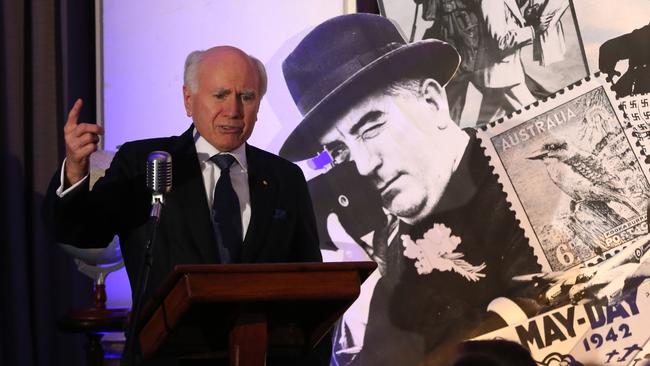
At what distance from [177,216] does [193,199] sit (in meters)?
0.06

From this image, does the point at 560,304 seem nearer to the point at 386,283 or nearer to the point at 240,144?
the point at 386,283

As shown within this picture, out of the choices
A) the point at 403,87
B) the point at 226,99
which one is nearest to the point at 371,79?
the point at 403,87

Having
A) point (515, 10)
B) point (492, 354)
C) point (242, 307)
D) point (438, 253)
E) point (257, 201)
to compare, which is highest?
point (515, 10)

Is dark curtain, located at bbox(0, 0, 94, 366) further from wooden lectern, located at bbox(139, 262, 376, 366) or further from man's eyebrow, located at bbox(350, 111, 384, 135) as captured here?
wooden lectern, located at bbox(139, 262, 376, 366)

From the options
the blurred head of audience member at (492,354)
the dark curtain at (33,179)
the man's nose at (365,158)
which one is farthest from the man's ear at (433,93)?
the dark curtain at (33,179)

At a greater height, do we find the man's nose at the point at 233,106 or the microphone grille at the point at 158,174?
the man's nose at the point at 233,106

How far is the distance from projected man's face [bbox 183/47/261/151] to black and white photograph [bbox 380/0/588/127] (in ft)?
4.23

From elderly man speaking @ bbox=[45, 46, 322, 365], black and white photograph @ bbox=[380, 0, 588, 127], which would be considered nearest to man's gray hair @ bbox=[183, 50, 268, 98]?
elderly man speaking @ bbox=[45, 46, 322, 365]

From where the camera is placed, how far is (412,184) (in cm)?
328

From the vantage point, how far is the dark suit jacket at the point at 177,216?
1.95m

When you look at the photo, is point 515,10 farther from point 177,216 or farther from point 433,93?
point 177,216

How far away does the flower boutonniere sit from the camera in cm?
322

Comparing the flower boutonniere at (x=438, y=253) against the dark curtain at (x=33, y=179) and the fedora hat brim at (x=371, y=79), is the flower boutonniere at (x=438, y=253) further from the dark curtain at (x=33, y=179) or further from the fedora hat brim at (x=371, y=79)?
the dark curtain at (x=33, y=179)

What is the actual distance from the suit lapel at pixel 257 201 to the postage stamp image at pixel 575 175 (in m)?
1.33
